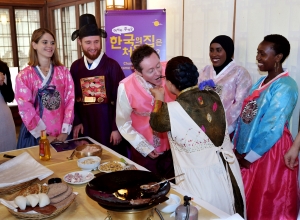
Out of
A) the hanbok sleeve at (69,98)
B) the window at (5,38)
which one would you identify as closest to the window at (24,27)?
the window at (5,38)

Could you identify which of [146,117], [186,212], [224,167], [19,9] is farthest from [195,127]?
[19,9]

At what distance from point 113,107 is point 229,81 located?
3.33 ft

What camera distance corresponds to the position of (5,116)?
271cm

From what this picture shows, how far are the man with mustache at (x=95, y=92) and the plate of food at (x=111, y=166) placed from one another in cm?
91

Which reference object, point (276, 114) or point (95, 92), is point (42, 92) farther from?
point (276, 114)

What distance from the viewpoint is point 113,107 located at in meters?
2.78

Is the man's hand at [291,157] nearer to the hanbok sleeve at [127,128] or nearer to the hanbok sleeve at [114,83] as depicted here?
the hanbok sleeve at [127,128]

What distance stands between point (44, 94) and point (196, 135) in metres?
1.41

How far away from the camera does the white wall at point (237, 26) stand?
2498mm

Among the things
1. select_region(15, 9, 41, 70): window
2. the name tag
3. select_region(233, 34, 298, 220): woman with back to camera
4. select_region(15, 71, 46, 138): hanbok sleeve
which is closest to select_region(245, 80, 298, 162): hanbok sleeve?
select_region(233, 34, 298, 220): woman with back to camera

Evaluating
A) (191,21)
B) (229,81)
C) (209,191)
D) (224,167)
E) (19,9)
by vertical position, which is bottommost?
(209,191)

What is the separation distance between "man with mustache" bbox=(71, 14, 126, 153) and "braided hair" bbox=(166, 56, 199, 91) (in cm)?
123

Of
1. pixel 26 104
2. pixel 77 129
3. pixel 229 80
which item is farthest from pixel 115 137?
pixel 229 80

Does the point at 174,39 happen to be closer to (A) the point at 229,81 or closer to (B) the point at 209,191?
(A) the point at 229,81
